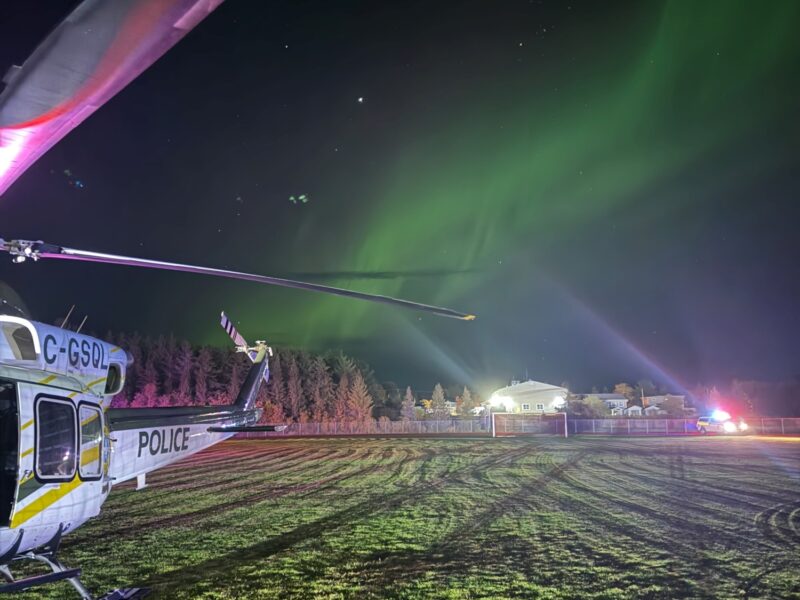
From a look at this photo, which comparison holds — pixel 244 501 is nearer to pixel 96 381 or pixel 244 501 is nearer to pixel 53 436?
pixel 96 381

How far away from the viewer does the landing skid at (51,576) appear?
4773 mm

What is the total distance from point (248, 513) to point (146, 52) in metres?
9.99

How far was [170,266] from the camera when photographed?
6.58 metres

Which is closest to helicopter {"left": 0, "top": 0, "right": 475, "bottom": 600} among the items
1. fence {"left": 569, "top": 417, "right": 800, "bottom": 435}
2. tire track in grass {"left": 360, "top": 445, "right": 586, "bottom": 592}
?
tire track in grass {"left": 360, "top": 445, "right": 586, "bottom": 592}

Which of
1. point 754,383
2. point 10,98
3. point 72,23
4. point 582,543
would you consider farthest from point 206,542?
point 754,383

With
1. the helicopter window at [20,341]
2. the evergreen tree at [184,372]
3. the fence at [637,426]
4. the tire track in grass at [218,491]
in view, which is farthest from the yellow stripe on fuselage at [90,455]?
the evergreen tree at [184,372]

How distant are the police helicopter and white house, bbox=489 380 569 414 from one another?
109 meters

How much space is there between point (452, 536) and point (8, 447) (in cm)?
637

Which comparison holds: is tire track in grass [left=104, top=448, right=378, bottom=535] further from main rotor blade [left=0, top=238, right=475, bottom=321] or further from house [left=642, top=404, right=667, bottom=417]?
house [left=642, top=404, right=667, bottom=417]

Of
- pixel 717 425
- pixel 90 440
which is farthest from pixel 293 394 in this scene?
pixel 90 440

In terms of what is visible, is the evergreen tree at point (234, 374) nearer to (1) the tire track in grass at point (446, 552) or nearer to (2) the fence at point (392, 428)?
(2) the fence at point (392, 428)

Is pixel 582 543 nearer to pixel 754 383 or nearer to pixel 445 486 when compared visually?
pixel 445 486

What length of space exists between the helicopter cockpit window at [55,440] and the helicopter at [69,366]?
0.01m

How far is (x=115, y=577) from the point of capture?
6.93m
